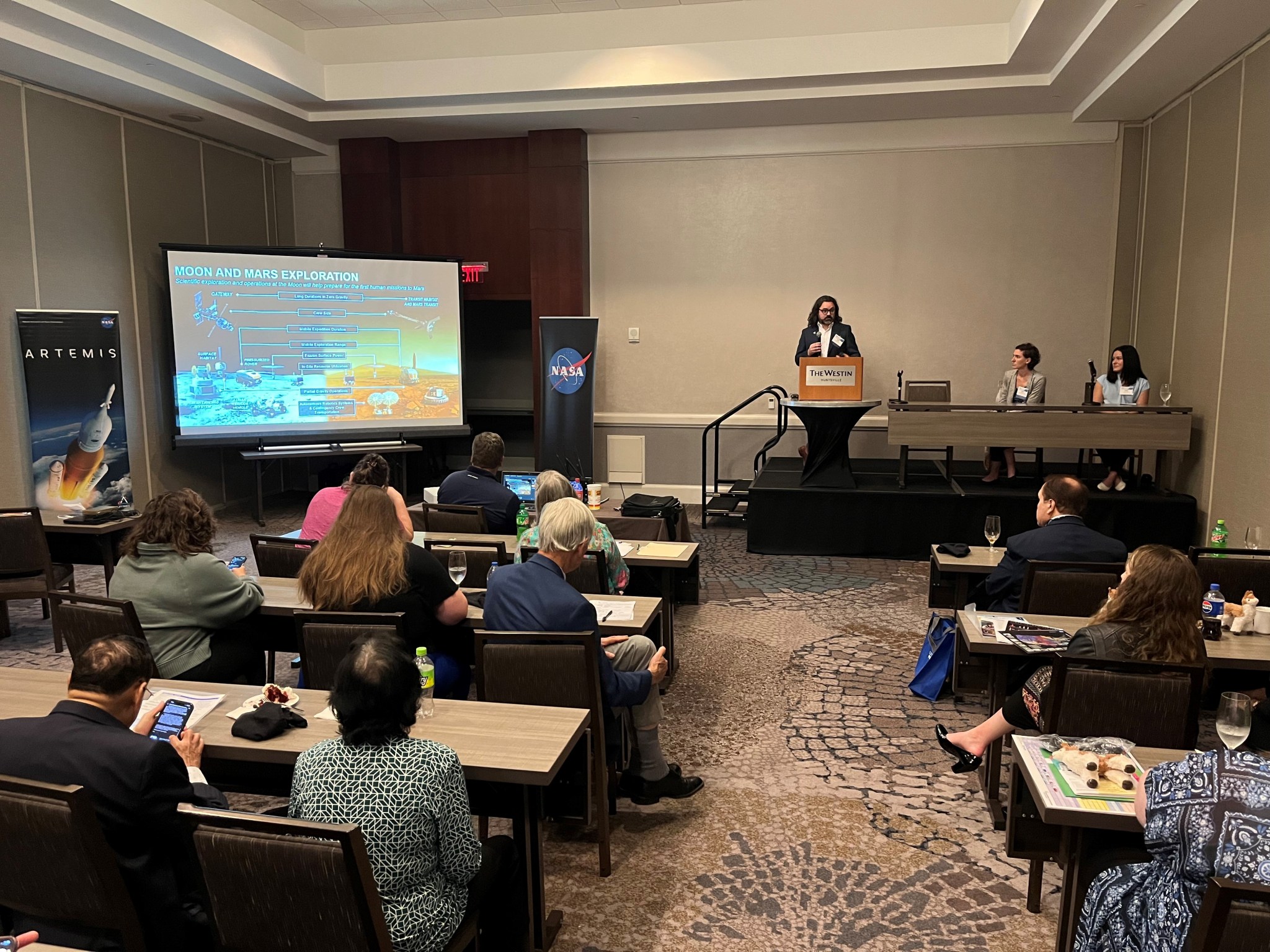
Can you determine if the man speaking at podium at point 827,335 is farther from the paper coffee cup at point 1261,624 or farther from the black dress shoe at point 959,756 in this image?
the paper coffee cup at point 1261,624

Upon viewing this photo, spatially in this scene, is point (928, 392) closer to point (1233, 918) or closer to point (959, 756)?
point (959, 756)

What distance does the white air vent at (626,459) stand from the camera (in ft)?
32.2

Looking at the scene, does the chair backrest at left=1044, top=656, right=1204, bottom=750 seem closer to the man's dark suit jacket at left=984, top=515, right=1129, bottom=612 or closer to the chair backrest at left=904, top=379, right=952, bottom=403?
the man's dark suit jacket at left=984, top=515, right=1129, bottom=612

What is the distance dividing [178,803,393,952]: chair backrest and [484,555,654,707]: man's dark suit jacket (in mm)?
1250

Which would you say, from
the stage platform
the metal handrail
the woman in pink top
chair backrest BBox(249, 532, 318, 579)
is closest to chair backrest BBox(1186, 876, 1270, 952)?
the woman in pink top

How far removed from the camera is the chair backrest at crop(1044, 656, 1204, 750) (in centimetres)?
263

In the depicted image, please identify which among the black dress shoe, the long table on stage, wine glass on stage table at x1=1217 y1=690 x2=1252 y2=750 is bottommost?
the black dress shoe

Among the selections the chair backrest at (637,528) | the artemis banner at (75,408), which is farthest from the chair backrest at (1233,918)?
the artemis banner at (75,408)

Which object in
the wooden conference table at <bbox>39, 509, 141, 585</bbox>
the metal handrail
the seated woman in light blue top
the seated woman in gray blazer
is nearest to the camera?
the wooden conference table at <bbox>39, 509, 141, 585</bbox>

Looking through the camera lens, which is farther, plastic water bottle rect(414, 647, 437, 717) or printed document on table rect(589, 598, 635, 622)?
printed document on table rect(589, 598, 635, 622)

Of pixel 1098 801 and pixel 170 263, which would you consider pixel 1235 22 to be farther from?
pixel 170 263

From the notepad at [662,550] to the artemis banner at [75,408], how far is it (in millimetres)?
4691

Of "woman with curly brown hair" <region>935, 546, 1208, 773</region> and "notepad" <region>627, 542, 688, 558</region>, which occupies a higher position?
"woman with curly brown hair" <region>935, 546, 1208, 773</region>

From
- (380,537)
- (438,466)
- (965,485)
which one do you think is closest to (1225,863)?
(380,537)
